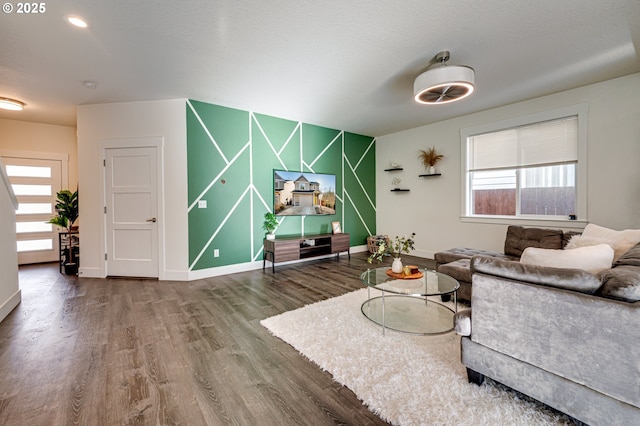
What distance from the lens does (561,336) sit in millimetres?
1355

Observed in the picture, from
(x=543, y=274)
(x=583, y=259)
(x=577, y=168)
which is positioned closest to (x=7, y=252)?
(x=543, y=274)

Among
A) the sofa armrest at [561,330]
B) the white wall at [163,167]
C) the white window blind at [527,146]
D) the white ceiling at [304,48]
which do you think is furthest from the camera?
the white wall at [163,167]

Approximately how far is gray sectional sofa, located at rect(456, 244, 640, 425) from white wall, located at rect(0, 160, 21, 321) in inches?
176

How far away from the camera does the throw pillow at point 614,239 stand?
8.00ft

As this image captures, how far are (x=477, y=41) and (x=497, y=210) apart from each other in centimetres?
309

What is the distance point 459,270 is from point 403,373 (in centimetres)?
156

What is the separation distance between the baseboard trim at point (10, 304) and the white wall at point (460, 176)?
6.22 metres

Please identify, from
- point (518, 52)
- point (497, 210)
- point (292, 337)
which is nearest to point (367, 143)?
point (497, 210)

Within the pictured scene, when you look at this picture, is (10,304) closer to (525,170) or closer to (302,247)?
(302,247)

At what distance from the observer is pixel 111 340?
7.59 ft

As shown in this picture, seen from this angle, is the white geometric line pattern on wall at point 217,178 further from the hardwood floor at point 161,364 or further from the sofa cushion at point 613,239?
the sofa cushion at point 613,239

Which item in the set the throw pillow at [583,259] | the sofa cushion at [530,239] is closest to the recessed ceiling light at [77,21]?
the throw pillow at [583,259]

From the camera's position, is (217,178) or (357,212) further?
(357,212)

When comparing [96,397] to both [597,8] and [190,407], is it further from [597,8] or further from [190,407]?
[597,8]
